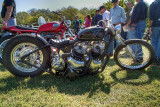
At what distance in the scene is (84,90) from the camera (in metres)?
2.23

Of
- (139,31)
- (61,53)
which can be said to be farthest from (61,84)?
(139,31)

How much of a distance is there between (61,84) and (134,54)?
196cm

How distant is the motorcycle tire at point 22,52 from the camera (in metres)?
2.46

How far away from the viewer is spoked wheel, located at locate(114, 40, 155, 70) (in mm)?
2967

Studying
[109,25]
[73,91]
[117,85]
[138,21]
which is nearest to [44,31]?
[109,25]

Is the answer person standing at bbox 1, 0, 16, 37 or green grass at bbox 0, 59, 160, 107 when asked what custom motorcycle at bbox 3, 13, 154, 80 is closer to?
green grass at bbox 0, 59, 160, 107

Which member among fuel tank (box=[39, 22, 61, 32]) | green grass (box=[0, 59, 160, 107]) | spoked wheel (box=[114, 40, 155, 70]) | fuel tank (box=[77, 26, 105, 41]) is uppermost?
fuel tank (box=[39, 22, 61, 32])

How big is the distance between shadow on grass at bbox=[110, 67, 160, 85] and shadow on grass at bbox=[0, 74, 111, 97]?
372mm

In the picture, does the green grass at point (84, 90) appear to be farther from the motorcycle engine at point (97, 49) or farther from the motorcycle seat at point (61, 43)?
the motorcycle seat at point (61, 43)

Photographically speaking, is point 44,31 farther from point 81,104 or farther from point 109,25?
point 81,104

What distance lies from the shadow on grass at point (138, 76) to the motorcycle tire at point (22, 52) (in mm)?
1556

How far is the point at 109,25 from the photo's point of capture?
270 centimetres

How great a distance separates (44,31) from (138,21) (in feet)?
9.00

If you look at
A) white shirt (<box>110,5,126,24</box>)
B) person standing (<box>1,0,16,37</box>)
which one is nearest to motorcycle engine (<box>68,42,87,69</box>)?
person standing (<box>1,0,16,37</box>)
